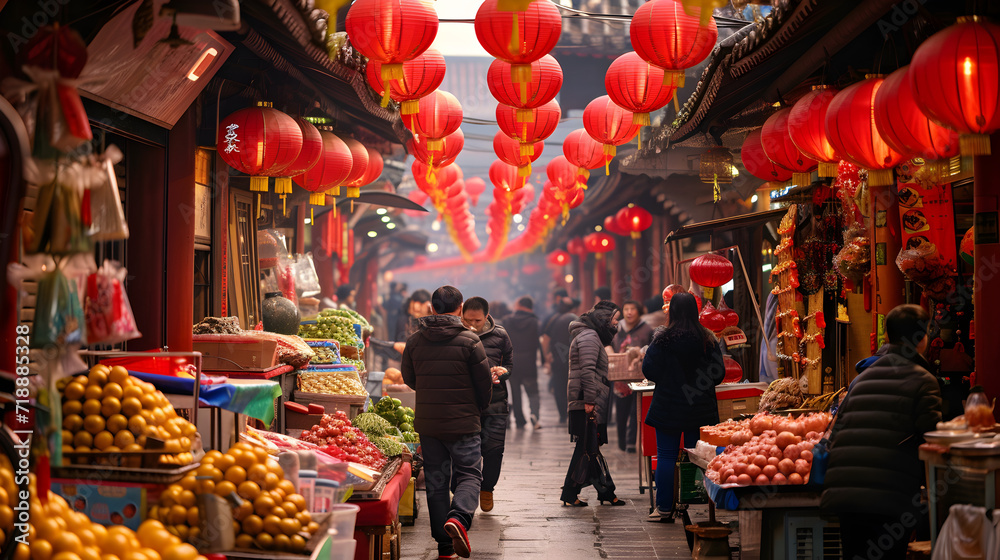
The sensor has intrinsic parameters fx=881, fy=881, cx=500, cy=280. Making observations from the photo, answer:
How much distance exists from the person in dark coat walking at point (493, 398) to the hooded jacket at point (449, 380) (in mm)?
1509

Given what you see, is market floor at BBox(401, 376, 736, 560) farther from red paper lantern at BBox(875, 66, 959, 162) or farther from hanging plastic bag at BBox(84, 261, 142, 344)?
hanging plastic bag at BBox(84, 261, 142, 344)

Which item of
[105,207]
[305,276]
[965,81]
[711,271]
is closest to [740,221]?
[711,271]

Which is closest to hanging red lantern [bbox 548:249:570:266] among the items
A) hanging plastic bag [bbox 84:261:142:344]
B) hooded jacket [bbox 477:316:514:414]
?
hooded jacket [bbox 477:316:514:414]

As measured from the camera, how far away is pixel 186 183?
22.2ft

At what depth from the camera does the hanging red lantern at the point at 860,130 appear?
543 cm

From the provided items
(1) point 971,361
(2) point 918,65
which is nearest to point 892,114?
(2) point 918,65

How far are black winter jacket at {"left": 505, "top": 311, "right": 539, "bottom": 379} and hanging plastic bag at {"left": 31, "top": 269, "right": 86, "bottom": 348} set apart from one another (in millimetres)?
12766

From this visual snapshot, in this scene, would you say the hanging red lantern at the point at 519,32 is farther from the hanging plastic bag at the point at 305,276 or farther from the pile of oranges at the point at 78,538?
the hanging plastic bag at the point at 305,276

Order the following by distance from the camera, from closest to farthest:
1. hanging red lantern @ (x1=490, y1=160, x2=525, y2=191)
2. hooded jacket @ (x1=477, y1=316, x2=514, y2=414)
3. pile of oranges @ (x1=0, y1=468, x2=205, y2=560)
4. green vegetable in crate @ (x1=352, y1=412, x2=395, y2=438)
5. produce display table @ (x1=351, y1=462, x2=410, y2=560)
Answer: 1. pile of oranges @ (x1=0, y1=468, x2=205, y2=560)
2. produce display table @ (x1=351, y1=462, x2=410, y2=560)
3. green vegetable in crate @ (x1=352, y1=412, x2=395, y2=438)
4. hooded jacket @ (x1=477, y1=316, x2=514, y2=414)
5. hanging red lantern @ (x1=490, y1=160, x2=525, y2=191)

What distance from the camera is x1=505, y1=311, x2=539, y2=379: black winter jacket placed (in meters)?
15.7

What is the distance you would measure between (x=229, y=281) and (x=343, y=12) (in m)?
4.11

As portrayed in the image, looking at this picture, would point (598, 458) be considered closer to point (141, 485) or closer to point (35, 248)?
point (141, 485)

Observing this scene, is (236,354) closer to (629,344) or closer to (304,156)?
(304,156)

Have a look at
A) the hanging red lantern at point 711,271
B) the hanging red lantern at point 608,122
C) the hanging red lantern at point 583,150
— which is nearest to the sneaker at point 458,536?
the hanging red lantern at point 608,122
